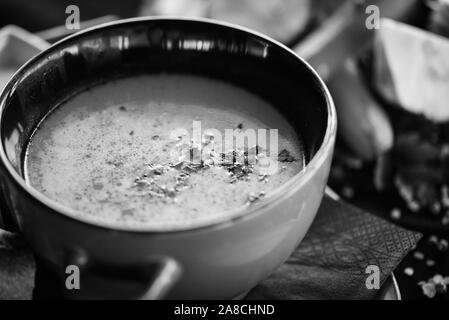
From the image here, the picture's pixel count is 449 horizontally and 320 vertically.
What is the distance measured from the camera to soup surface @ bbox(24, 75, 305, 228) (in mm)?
Result: 811

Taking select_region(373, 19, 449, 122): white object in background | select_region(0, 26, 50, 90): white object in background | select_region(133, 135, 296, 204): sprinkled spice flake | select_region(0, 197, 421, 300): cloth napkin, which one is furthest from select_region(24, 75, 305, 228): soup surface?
select_region(373, 19, 449, 122): white object in background

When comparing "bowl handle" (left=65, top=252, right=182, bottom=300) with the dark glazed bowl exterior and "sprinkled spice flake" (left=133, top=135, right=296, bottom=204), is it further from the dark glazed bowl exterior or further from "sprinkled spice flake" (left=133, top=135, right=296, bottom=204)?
"sprinkled spice flake" (left=133, top=135, right=296, bottom=204)

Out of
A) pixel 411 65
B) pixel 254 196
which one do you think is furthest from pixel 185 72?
pixel 411 65

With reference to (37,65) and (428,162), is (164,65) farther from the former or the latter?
(428,162)

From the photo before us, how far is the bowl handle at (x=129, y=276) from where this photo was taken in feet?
2.30

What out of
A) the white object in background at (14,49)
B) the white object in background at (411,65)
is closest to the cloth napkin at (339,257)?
the white object in background at (411,65)

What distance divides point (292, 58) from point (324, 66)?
0.69 meters

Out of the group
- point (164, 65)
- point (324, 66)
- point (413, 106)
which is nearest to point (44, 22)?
point (324, 66)

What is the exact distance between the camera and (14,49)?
4.71 feet

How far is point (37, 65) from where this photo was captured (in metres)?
0.92

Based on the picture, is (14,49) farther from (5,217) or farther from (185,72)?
(5,217)

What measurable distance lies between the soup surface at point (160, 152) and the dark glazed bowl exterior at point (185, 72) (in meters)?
0.02

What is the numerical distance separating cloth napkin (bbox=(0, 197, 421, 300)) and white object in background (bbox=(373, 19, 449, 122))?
0.53 meters

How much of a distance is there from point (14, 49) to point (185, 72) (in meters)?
0.55
